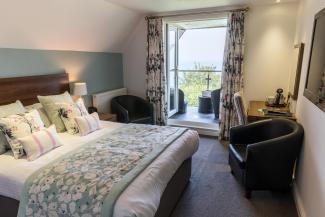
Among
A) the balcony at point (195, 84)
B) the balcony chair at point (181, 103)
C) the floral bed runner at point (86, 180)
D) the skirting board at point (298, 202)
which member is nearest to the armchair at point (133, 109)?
the balcony at point (195, 84)

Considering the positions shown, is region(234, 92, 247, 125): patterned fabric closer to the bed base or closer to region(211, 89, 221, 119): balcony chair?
the bed base

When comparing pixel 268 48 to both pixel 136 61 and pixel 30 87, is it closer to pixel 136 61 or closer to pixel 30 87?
pixel 136 61

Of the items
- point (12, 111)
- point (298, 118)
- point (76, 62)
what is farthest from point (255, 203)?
point (76, 62)

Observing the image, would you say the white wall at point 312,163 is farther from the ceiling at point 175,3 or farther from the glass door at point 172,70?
the glass door at point 172,70

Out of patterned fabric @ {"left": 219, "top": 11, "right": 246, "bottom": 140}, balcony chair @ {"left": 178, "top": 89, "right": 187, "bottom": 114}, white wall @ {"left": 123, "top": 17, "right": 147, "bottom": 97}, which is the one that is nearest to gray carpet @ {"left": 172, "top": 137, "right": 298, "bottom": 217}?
patterned fabric @ {"left": 219, "top": 11, "right": 246, "bottom": 140}

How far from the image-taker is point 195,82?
6613 millimetres

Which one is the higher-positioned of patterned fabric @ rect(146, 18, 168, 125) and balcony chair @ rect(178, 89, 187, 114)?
patterned fabric @ rect(146, 18, 168, 125)

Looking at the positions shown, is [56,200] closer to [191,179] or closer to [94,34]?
[191,179]

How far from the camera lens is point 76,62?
3848 mm

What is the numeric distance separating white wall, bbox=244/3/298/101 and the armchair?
75.5 inches

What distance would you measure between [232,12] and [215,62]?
7.91 ft

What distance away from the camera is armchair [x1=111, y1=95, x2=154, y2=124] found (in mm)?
4172

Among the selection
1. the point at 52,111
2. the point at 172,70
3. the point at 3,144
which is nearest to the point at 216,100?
the point at 172,70

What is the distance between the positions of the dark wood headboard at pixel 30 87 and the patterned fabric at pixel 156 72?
5.55 ft
